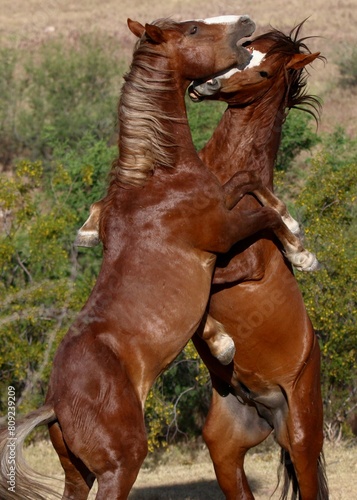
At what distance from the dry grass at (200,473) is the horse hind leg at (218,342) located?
258 centimetres

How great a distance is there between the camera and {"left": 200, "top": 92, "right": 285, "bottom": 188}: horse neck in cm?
537

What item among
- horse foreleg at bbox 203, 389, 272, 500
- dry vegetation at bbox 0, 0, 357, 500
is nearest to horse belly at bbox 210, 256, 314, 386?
horse foreleg at bbox 203, 389, 272, 500

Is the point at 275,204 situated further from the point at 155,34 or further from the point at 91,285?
the point at 91,285

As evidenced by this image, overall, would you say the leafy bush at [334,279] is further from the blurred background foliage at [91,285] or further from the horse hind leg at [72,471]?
the horse hind leg at [72,471]

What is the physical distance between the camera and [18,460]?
4273 millimetres

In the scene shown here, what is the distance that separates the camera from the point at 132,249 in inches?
180

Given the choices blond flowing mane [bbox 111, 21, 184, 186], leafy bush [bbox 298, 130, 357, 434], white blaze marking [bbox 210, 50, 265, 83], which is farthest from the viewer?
leafy bush [bbox 298, 130, 357, 434]

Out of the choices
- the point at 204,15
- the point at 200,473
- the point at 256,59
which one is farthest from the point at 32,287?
the point at 204,15

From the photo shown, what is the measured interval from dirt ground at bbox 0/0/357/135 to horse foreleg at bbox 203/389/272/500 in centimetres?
2086

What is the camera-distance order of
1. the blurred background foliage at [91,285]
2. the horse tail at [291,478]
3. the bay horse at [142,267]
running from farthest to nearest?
the blurred background foliage at [91,285], the horse tail at [291,478], the bay horse at [142,267]

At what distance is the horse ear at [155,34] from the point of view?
459 cm

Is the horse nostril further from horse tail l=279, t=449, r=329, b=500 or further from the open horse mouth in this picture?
horse tail l=279, t=449, r=329, b=500

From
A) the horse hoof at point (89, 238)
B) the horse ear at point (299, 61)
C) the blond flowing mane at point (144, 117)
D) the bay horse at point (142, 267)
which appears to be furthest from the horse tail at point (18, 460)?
the horse ear at point (299, 61)

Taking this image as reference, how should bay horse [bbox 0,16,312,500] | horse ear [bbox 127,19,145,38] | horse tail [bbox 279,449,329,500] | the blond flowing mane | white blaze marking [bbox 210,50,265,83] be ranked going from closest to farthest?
bay horse [bbox 0,16,312,500]
the blond flowing mane
horse ear [bbox 127,19,145,38]
white blaze marking [bbox 210,50,265,83]
horse tail [bbox 279,449,329,500]
